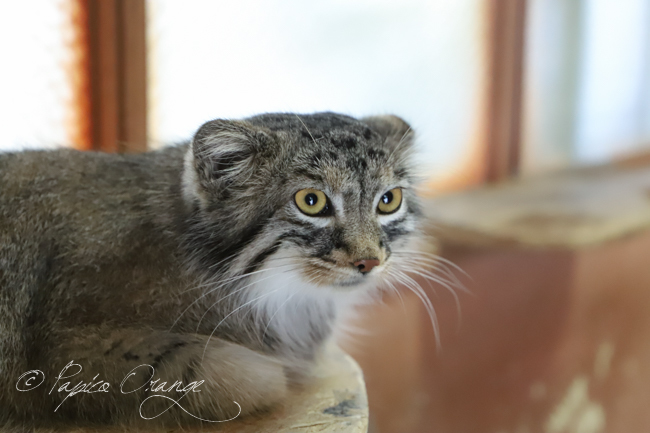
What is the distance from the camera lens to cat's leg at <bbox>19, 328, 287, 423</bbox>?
1390 mm

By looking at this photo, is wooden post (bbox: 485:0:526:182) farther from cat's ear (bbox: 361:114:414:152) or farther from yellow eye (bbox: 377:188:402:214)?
yellow eye (bbox: 377:188:402:214)

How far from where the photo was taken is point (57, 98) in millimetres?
2578

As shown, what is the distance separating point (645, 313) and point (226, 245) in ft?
9.91

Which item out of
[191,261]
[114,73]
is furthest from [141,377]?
[114,73]

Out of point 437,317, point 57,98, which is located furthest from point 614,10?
point 57,98

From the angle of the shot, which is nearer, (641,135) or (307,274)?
(307,274)

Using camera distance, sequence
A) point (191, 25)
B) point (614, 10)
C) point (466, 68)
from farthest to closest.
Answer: point (614, 10), point (466, 68), point (191, 25)

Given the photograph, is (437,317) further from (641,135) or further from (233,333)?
(641,135)

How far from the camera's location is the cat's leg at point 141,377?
1.39 meters

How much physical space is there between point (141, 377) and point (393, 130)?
0.85 meters

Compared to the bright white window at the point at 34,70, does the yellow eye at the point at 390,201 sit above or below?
below

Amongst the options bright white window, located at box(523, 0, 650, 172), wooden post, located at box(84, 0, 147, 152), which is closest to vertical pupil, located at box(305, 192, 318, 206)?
wooden post, located at box(84, 0, 147, 152)

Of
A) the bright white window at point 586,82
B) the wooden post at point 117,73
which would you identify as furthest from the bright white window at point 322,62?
the bright white window at point 586,82

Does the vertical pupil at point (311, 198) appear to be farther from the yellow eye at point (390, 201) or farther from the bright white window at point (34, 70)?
the bright white window at point (34, 70)
